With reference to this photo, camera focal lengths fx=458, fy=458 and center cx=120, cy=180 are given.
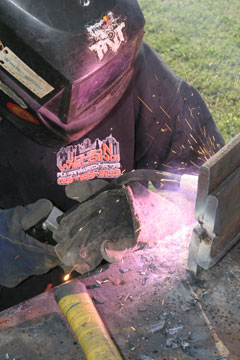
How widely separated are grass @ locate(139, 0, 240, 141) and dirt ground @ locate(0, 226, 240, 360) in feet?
11.7

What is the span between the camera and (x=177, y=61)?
6566mm

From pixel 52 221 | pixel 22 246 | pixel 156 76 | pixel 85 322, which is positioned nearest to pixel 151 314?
pixel 85 322

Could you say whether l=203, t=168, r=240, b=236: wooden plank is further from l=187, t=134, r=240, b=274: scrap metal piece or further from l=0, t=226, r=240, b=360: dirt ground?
l=0, t=226, r=240, b=360: dirt ground

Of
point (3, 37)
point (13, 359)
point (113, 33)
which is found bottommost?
point (13, 359)

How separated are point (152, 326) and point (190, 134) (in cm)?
131

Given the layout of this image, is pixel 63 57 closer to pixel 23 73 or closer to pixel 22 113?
pixel 23 73

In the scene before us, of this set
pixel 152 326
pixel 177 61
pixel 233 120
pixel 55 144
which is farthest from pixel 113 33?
pixel 177 61

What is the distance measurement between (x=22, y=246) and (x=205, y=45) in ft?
17.7

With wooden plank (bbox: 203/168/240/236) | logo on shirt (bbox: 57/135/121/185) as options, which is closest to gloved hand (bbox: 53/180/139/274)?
wooden plank (bbox: 203/168/240/236)

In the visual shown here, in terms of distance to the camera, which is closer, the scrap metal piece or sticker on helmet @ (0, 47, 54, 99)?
the scrap metal piece

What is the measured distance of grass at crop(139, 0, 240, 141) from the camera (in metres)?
5.79

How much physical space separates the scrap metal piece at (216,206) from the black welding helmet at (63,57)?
66 cm

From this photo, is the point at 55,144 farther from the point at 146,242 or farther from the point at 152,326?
the point at 152,326

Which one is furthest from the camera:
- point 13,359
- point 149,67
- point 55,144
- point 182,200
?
point 149,67
